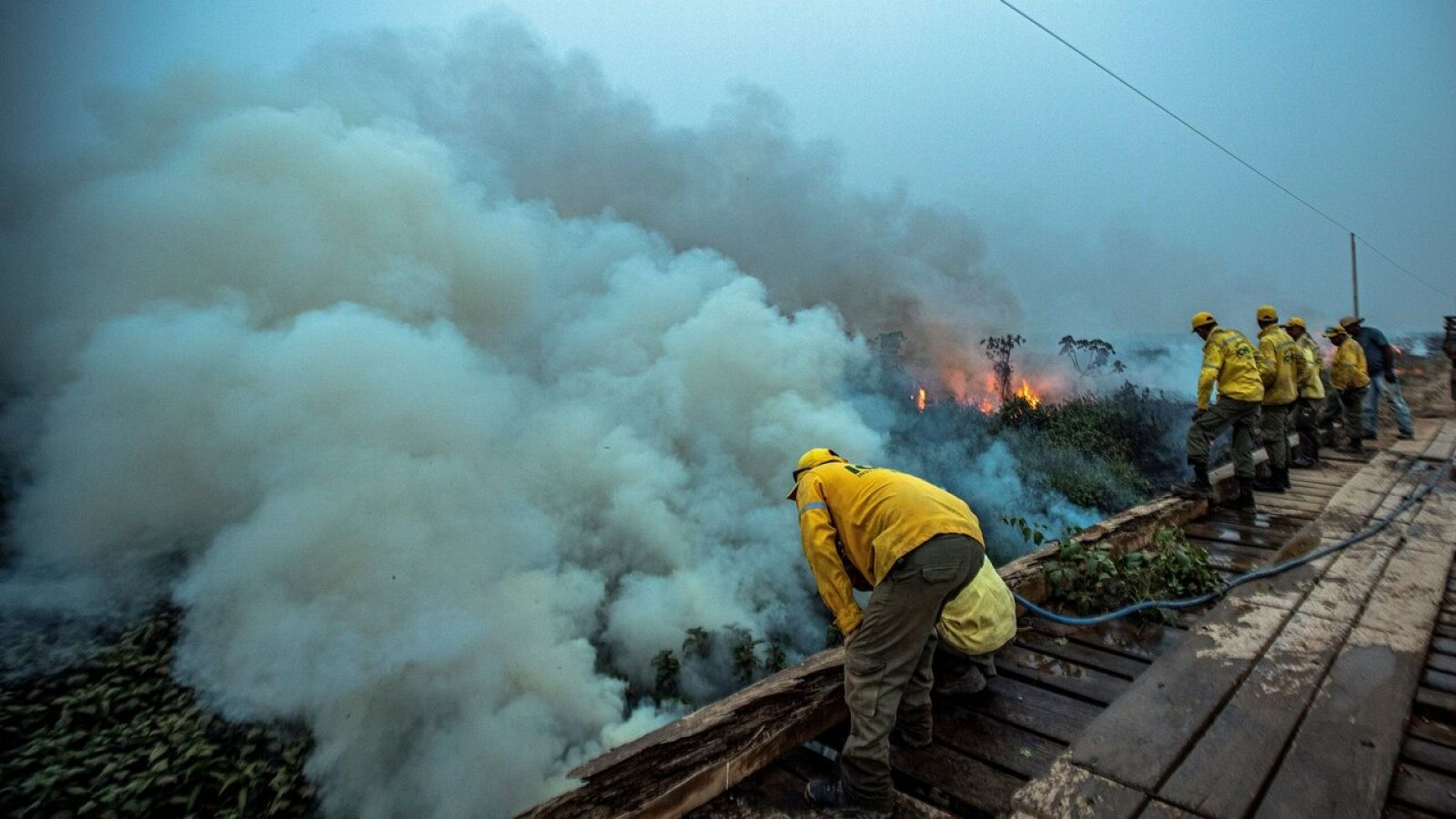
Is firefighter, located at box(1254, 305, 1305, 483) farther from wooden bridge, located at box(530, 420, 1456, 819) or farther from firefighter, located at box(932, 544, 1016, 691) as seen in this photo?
firefighter, located at box(932, 544, 1016, 691)

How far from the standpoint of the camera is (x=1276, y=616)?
3.36 m

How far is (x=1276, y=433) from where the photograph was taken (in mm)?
6516

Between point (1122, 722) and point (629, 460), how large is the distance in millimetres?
8245

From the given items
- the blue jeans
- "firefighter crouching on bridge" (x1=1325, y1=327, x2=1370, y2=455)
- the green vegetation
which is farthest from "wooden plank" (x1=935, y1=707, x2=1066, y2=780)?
the blue jeans

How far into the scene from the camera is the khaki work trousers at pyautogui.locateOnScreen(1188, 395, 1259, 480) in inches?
230

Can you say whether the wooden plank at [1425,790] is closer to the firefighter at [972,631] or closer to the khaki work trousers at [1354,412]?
the firefighter at [972,631]

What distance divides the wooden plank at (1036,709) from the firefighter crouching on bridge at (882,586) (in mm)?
477

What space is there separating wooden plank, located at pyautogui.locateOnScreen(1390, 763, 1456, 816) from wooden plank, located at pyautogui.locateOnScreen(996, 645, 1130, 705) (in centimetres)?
92

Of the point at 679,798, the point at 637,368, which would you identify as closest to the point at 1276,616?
the point at 679,798

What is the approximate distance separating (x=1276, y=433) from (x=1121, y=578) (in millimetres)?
4286

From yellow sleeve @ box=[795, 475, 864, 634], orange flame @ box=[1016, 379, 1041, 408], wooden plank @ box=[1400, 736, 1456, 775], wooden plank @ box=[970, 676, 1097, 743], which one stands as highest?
orange flame @ box=[1016, 379, 1041, 408]

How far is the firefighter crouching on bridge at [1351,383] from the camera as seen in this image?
8.70 m

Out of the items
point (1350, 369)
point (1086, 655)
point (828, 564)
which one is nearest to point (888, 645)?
point (828, 564)

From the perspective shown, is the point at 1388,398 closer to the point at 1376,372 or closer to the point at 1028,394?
the point at 1376,372
